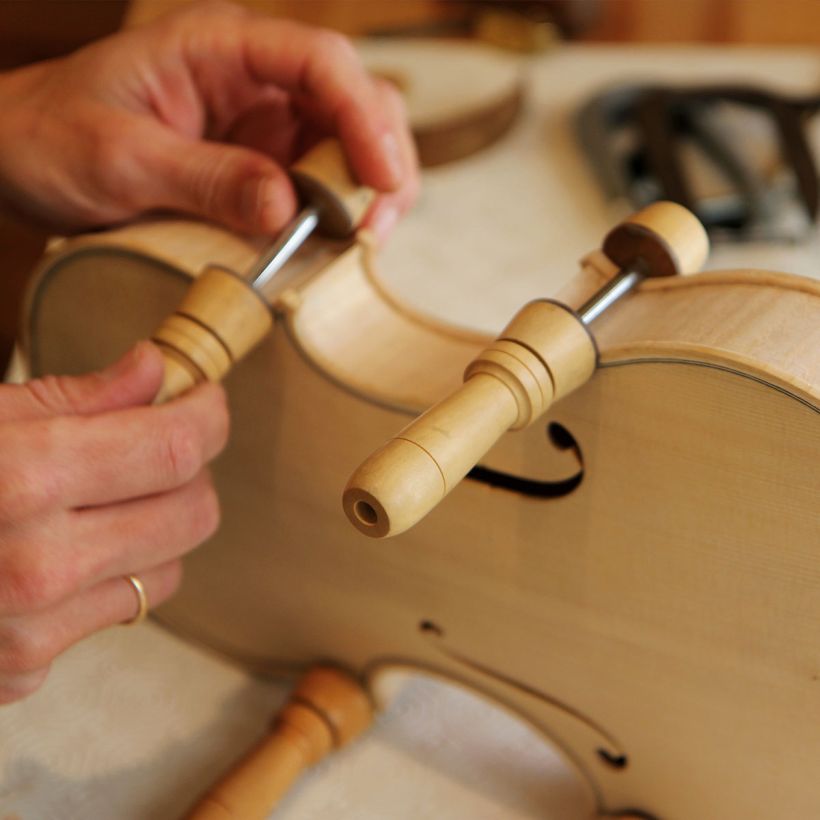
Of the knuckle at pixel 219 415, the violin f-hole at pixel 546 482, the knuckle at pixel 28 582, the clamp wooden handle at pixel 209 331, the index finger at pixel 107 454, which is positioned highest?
the violin f-hole at pixel 546 482

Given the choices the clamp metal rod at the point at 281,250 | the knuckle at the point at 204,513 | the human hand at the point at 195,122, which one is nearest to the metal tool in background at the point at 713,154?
the human hand at the point at 195,122

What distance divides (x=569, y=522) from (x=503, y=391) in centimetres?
11

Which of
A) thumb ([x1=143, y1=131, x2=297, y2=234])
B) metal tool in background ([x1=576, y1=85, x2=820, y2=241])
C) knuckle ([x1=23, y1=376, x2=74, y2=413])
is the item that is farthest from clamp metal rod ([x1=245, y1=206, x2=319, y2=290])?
metal tool in background ([x1=576, y1=85, x2=820, y2=241])

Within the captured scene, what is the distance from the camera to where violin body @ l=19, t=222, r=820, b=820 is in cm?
48

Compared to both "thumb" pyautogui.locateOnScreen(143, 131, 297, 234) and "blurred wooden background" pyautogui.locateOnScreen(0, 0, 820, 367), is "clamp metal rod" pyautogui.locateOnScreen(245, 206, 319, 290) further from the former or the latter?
"blurred wooden background" pyautogui.locateOnScreen(0, 0, 820, 367)

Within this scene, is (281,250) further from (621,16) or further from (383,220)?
(621,16)

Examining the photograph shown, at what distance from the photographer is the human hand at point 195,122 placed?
626 millimetres

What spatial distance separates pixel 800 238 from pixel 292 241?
1.84 feet

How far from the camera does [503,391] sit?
0.46 m

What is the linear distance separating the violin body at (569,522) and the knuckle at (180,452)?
0.27 feet

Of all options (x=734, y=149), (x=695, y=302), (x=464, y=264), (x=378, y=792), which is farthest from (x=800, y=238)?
(x=378, y=792)

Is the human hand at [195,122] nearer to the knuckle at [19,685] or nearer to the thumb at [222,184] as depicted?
the thumb at [222,184]

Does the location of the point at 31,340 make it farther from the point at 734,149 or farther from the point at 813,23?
the point at 813,23

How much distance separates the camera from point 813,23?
135 cm
